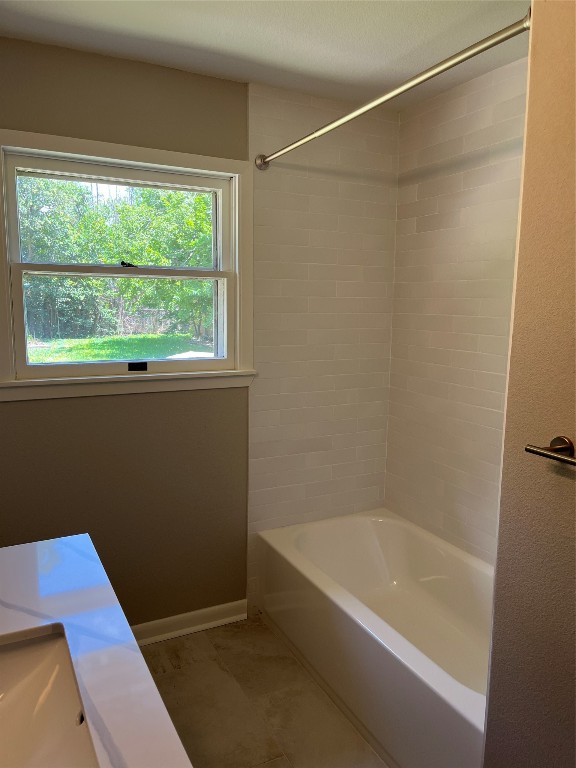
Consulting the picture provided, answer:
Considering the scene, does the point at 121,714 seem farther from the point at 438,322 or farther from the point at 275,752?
the point at 438,322

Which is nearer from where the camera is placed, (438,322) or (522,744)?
(522,744)

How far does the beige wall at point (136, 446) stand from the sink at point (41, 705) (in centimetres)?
124

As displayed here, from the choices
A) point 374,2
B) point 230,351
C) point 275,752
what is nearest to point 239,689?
point 275,752

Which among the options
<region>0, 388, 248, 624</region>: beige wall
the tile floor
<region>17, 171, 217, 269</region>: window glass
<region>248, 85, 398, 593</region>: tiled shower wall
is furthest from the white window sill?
the tile floor

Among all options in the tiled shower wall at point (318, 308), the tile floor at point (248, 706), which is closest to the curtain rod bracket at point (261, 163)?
the tiled shower wall at point (318, 308)

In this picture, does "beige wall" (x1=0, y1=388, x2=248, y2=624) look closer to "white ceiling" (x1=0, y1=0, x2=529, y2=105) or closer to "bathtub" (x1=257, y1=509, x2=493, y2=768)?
"bathtub" (x1=257, y1=509, x2=493, y2=768)

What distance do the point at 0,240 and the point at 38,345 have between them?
16.7 inches

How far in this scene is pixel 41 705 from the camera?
107 centimetres

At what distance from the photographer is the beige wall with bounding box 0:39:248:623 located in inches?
85.3

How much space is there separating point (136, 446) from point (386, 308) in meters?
1.45

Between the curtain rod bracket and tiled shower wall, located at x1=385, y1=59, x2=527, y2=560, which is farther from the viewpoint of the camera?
the curtain rod bracket

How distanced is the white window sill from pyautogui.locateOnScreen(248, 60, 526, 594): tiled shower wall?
0.57 ft

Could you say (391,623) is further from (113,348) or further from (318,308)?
(113,348)

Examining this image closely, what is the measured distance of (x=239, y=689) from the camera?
2277 mm
